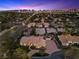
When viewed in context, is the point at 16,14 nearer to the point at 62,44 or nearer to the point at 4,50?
the point at 62,44

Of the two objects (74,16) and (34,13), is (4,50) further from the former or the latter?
(34,13)

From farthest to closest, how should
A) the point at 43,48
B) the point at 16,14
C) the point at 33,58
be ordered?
the point at 16,14 < the point at 43,48 < the point at 33,58

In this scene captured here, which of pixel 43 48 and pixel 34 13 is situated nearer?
pixel 43 48

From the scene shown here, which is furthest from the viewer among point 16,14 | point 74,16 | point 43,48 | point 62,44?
point 16,14

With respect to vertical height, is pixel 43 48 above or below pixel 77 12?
below

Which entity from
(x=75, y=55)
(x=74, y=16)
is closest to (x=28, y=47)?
(x=75, y=55)

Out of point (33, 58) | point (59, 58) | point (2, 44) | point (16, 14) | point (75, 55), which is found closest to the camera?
point (75, 55)

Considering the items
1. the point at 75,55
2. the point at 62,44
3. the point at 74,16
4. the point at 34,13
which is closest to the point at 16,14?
the point at 34,13

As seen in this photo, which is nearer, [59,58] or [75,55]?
[75,55]

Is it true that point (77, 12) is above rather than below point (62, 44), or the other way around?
above
